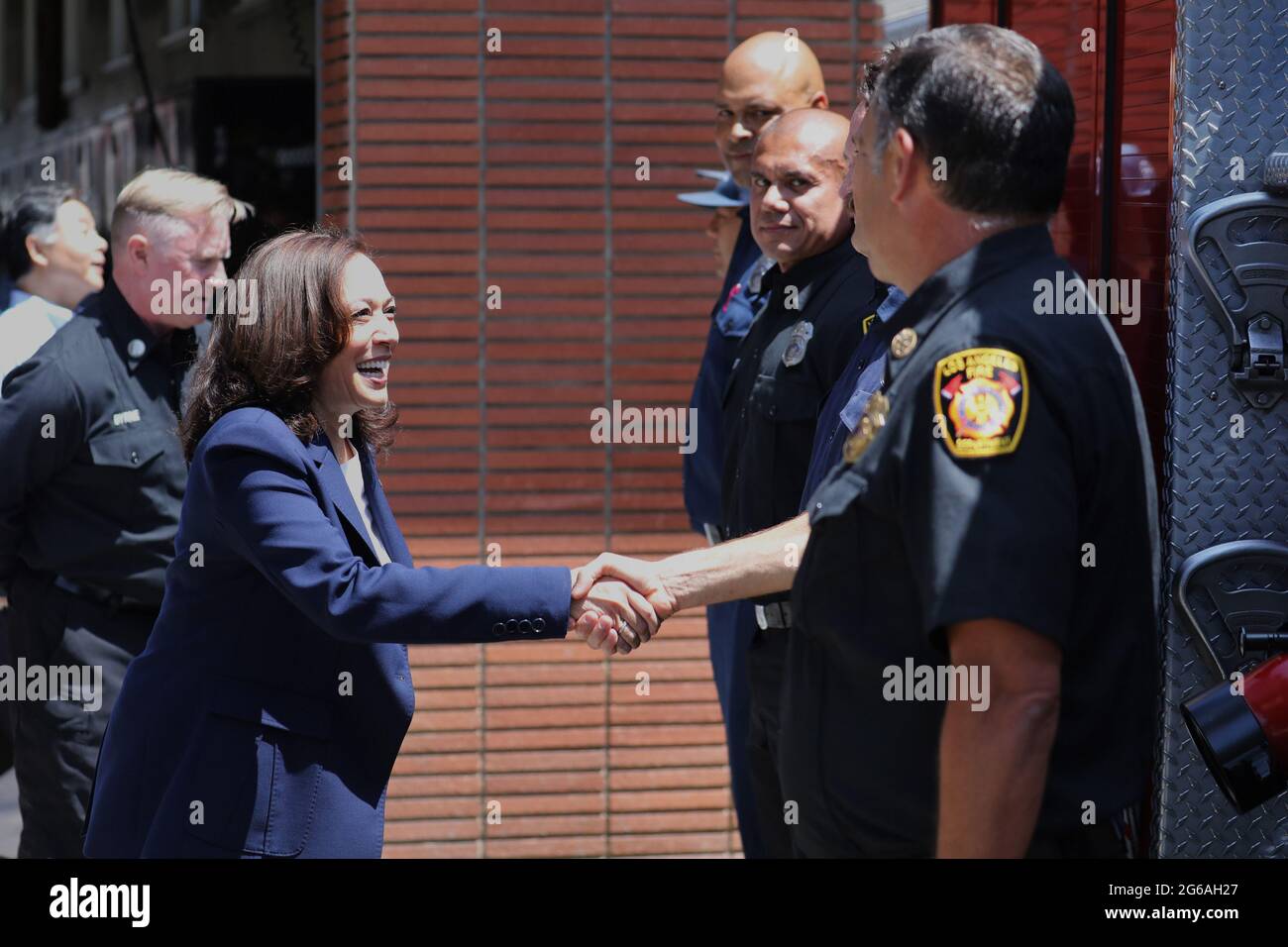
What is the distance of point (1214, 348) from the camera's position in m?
2.42

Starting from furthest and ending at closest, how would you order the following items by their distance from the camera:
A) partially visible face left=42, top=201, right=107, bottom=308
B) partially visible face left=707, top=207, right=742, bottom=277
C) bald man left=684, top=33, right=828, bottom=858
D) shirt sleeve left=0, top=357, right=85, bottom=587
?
partially visible face left=42, top=201, right=107, bottom=308 < partially visible face left=707, top=207, right=742, bottom=277 < bald man left=684, top=33, right=828, bottom=858 < shirt sleeve left=0, top=357, right=85, bottom=587

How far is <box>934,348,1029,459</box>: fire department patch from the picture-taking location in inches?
73.4

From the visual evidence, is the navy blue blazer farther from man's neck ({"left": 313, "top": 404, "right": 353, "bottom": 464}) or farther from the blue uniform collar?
the blue uniform collar

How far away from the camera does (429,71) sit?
184 inches

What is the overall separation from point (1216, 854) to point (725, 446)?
1.66 m

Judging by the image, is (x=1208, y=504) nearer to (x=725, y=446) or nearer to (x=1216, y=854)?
(x=1216, y=854)

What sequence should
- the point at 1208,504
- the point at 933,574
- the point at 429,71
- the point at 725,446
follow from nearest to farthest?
the point at 933,574 → the point at 1208,504 → the point at 725,446 → the point at 429,71

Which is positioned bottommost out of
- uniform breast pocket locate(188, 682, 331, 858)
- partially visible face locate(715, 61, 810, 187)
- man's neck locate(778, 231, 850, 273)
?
uniform breast pocket locate(188, 682, 331, 858)

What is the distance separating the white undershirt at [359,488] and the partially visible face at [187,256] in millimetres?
1327

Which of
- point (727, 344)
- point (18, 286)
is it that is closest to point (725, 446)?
point (727, 344)

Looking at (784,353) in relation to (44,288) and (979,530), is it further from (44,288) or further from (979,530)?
(44,288)

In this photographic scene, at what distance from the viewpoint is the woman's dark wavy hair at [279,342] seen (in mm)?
2721

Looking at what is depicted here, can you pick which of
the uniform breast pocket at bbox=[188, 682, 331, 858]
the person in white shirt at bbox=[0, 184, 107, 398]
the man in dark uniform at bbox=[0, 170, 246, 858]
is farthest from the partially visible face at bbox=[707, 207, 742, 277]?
the uniform breast pocket at bbox=[188, 682, 331, 858]

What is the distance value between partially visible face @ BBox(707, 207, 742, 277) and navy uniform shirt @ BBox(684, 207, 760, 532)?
0.19 feet
